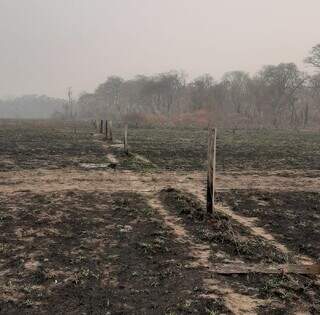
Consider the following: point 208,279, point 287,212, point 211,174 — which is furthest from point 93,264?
point 287,212

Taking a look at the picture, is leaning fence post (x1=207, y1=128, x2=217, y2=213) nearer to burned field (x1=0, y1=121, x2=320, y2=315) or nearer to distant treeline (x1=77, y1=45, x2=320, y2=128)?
burned field (x1=0, y1=121, x2=320, y2=315)

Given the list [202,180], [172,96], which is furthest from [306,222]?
[172,96]

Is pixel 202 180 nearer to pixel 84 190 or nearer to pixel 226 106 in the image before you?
pixel 84 190

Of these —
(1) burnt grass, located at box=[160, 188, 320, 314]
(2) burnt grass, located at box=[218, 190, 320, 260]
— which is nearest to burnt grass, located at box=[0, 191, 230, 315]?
(1) burnt grass, located at box=[160, 188, 320, 314]

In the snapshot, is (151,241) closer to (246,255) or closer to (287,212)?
(246,255)

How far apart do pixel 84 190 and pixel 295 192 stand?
20.9ft

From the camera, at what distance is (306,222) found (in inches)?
446

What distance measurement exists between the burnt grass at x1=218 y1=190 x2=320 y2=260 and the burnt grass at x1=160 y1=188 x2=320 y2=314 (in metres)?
0.67

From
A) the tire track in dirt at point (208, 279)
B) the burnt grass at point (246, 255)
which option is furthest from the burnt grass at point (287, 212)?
the tire track in dirt at point (208, 279)

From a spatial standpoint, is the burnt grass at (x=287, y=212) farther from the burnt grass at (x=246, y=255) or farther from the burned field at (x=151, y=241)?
the burnt grass at (x=246, y=255)

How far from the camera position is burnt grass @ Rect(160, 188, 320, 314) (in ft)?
22.5

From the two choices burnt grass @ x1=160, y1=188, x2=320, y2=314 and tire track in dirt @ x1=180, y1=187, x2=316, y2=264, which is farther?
tire track in dirt @ x1=180, y1=187, x2=316, y2=264

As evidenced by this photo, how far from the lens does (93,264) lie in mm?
8086

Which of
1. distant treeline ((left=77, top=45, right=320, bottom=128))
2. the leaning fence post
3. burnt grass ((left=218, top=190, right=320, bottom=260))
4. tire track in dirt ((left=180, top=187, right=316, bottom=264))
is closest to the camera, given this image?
tire track in dirt ((left=180, top=187, right=316, bottom=264))
